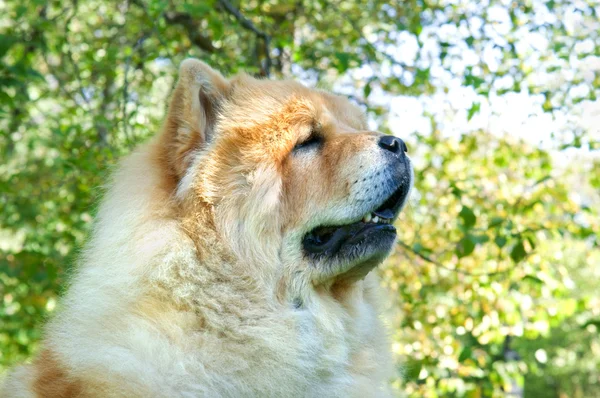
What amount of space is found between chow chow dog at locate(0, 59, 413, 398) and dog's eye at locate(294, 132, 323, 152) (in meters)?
0.01

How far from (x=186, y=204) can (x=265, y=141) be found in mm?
510

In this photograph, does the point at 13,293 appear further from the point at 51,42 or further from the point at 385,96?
the point at 385,96

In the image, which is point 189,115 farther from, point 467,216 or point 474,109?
point 474,109

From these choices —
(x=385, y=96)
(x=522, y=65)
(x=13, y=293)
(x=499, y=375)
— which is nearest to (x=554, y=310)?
(x=499, y=375)

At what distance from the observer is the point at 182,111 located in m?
3.28

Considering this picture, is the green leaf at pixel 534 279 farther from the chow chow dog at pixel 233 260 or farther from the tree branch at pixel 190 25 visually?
the tree branch at pixel 190 25

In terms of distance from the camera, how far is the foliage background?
5.86 metres

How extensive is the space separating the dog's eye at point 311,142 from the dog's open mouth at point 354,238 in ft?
1.43

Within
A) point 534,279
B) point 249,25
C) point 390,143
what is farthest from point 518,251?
point 249,25

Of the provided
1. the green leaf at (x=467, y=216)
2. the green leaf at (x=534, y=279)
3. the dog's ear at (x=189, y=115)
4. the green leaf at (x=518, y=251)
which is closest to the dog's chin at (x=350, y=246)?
the dog's ear at (x=189, y=115)

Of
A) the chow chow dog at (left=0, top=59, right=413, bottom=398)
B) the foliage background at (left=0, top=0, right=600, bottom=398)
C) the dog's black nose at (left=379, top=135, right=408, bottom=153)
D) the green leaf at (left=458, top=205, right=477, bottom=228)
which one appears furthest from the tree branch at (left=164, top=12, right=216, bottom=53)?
the dog's black nose at (left=379, top=135, right=408, bottom=153)

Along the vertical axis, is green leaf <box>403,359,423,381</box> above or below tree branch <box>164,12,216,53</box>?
below

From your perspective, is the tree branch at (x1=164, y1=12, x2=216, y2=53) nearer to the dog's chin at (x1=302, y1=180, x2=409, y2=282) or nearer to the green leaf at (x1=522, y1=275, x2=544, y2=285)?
the green leaf at (x1=522, y1=275, x2=544, y2=285)

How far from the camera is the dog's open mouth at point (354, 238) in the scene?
3176mm
